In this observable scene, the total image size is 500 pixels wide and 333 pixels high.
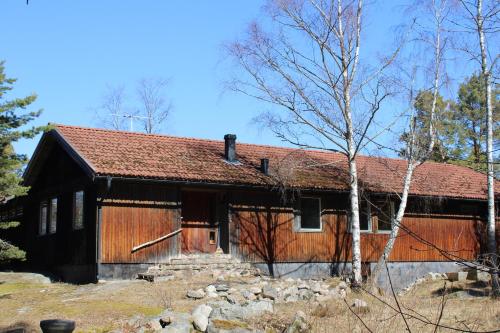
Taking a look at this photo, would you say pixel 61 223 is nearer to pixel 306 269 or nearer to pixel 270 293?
pixel 306 269

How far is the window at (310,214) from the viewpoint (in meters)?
22.0

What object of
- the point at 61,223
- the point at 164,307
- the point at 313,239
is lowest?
the point at 164,307

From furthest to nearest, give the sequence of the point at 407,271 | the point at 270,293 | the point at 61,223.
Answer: the point at 407,271 → the point at 61,223 → the point at 270,293

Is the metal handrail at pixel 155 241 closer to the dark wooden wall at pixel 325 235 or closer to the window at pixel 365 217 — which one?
the dark wooden wall at pixel 325 235

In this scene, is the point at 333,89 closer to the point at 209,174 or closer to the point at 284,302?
the point at 209,174

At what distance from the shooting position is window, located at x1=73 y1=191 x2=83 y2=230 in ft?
65.8

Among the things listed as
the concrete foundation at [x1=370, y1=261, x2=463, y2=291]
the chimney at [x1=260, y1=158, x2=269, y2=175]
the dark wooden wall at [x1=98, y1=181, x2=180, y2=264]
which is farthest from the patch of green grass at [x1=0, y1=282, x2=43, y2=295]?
the concrete foundation at [x1=370, y1=261, x2=463, y2=291]

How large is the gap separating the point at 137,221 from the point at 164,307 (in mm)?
5235

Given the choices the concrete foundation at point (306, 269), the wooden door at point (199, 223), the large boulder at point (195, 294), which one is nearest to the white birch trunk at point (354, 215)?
the concrete foundation at point (306, 269)

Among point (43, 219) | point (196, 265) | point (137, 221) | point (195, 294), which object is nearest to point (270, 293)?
point (195, 294)

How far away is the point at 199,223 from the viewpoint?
67.5ft

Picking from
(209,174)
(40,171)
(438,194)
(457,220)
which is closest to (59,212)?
(40,171)

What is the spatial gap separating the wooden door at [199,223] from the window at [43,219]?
6.32 m

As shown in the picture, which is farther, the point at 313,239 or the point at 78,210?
the point at 313,239
